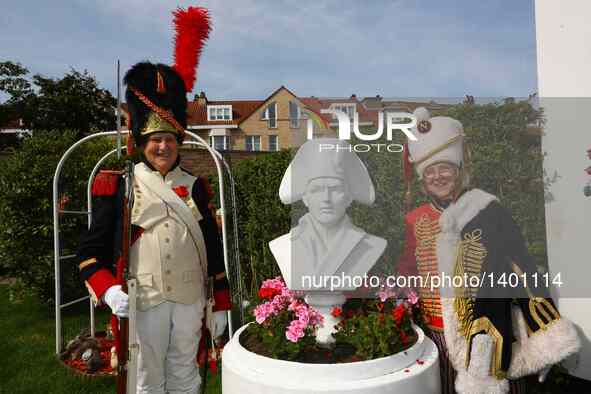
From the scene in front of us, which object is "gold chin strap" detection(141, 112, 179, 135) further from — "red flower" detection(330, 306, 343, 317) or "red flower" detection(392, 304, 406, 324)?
"red flower" detection(392, 304, 406, 324)

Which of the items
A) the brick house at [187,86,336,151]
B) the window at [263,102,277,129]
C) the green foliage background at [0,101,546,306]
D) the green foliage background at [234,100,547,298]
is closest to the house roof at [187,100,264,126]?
the brick house at [187,86,336,151]

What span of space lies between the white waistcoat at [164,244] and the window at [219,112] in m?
28.4

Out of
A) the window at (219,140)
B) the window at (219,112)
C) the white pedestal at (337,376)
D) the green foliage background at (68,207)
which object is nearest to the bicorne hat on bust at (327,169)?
the white pedestal at (337,376)

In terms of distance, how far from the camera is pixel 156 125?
2.22 metres

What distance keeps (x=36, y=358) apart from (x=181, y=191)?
324 cm

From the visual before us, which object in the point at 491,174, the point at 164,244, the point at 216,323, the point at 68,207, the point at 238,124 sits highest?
the point at 238,124

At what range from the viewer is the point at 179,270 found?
7.07 ft

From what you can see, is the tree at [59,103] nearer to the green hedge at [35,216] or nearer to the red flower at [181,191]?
the green hedge at [35,216]

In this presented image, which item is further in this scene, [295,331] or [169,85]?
[169,85]

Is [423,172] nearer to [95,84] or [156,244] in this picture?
[156,244]

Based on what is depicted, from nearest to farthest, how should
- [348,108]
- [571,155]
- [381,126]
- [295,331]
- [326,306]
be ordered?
[295,331]
[326,306]
[381,126]
[348,108]
[571,155]

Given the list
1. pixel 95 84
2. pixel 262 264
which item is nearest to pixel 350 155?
pixel 262 264

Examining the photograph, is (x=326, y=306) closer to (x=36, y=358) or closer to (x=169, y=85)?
(x=169, y=85)

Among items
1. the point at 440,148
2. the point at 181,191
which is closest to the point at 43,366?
the point at 181,191
